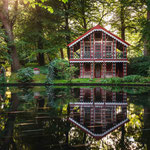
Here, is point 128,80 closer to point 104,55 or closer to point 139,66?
point 139,66

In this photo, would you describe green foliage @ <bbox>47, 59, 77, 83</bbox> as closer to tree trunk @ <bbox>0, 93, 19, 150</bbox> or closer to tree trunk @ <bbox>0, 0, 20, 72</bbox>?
tree trunk @ <bbox>0, 0, 20, 72</bbox>

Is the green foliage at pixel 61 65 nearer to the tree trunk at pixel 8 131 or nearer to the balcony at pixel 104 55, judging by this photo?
the balcony at pixel 104 55

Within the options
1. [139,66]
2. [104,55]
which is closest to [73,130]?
[104,55]

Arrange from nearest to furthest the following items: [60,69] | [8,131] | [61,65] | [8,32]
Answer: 1. [8,131]
2. [61,65]
3. [60,69]
4. [8,32]

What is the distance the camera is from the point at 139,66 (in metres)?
24.6

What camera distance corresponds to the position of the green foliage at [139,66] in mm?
23622

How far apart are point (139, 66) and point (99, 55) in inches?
250

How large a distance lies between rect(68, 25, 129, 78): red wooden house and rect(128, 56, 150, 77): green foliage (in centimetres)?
159

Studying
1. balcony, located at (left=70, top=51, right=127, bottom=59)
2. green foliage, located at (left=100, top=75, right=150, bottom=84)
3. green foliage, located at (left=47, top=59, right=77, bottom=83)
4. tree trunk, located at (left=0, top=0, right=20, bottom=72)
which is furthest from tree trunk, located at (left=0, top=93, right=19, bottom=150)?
tree trunk, located at (left=0, top=0, right=20, bottom=72)

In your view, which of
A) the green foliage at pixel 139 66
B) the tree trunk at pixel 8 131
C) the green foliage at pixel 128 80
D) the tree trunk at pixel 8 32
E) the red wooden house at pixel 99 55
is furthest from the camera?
the tree trunk at pixel 8 32

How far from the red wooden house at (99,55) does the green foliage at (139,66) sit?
1594 mm

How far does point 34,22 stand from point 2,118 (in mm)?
27614

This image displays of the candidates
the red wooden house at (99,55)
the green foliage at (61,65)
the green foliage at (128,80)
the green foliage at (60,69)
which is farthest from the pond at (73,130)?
the red wooden house at (99,55)

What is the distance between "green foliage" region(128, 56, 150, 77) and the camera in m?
23.6
